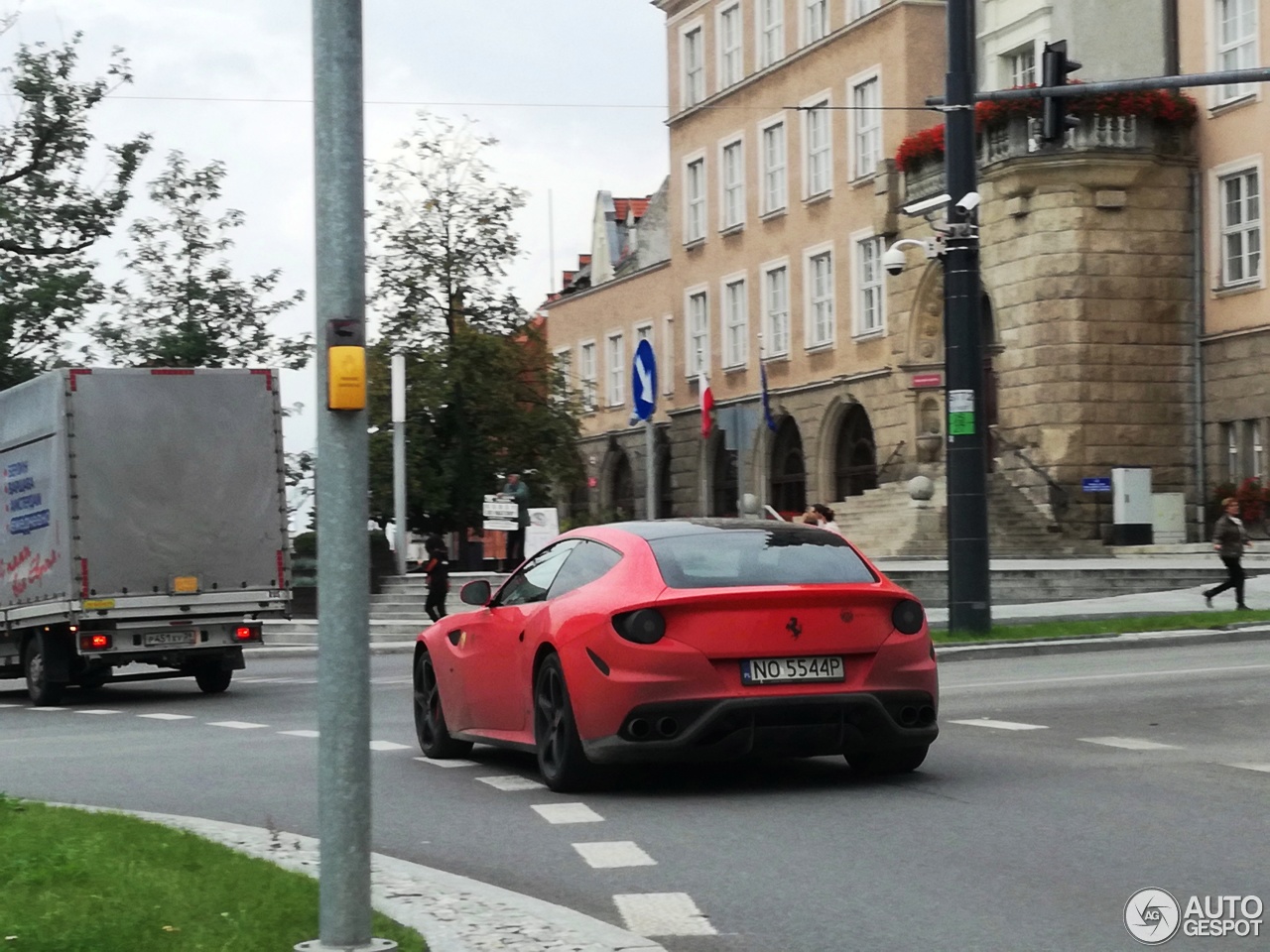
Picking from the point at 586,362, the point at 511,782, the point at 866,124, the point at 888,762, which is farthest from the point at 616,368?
the point at 888,762

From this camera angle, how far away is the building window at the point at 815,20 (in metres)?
52.9

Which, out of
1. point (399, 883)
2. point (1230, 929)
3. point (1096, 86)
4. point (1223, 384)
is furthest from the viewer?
point (1223, 384)

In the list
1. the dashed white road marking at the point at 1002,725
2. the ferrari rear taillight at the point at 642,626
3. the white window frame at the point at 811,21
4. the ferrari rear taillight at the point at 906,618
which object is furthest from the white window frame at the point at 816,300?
the ferrari rear taillight at the point at 642,626

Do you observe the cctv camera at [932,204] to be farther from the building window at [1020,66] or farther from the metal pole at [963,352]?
the building window at [1020,66]

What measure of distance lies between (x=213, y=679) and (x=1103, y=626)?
9.33 metres

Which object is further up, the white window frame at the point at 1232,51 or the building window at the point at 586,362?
the white window frame at the point at 1232,51

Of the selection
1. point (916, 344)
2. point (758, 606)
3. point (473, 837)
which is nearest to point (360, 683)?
point (473, 837)

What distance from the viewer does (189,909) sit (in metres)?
7.01

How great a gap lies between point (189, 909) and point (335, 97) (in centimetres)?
262

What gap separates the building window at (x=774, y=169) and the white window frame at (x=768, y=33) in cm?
166

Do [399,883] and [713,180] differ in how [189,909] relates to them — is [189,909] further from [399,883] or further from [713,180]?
[713,180]

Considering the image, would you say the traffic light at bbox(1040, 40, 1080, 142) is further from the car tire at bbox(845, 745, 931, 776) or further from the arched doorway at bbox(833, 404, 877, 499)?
the arched doorway at bbox(833, 404, 877, 499)

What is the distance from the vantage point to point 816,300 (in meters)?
53.3

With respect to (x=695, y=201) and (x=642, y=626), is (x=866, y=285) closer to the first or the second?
(x=695, y=201)
